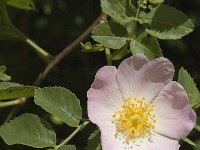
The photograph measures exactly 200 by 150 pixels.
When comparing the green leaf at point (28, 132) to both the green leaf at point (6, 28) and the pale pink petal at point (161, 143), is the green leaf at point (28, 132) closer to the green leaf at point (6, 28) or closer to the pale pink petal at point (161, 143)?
the pale pink petal at point (161, 143)

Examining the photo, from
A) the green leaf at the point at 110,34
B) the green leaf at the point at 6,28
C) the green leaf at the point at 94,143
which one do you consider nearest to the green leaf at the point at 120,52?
the green leaf at the point at 110,34

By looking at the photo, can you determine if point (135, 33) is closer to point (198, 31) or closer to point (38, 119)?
point (38, 119)

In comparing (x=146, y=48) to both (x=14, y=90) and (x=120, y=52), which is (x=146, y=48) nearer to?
(x=120, y=52)

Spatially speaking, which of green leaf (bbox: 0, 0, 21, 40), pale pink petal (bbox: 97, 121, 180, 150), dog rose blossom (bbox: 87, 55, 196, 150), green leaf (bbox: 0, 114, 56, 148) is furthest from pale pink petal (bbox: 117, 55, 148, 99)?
green leaf (bbox: 0, 0, 21, 40)

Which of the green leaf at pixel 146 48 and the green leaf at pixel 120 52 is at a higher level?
the green leaf at pixel 146 48

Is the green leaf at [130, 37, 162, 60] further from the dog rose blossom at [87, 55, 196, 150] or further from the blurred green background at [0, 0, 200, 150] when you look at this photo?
the blurred green background at [0, 0, 200, 150]

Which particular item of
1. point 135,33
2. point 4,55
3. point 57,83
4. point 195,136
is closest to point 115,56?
point 135,33

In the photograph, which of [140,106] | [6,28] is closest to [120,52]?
[140,106]
